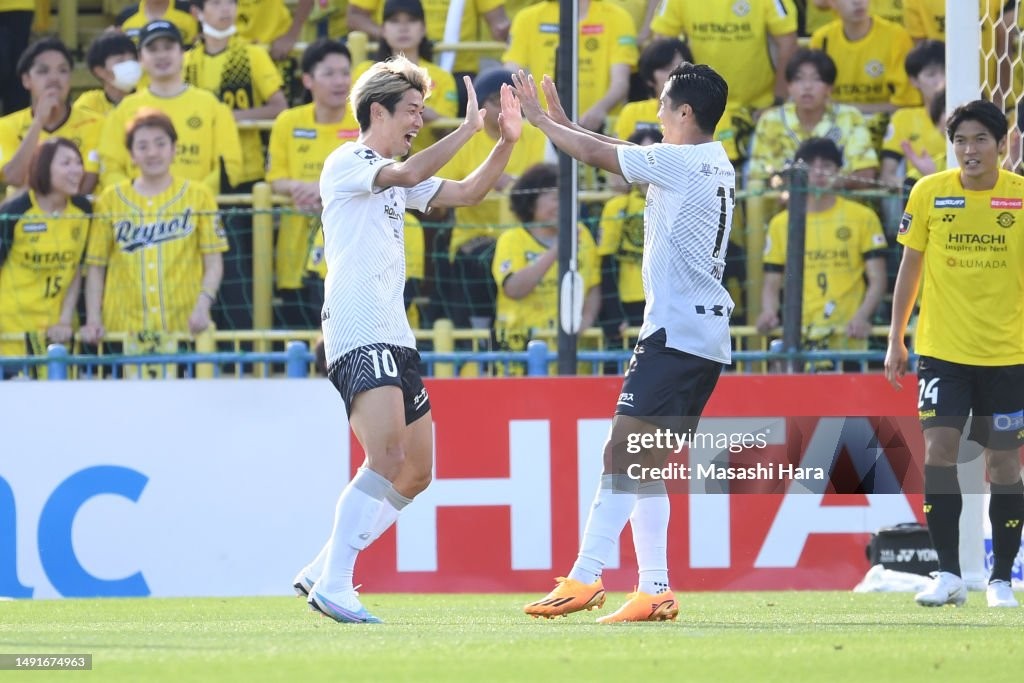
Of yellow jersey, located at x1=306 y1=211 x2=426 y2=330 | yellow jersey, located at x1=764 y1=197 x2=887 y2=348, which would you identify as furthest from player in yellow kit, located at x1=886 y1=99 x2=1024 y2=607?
yellow jersey, located at x1=306 y1=211 x2=426 y2=330

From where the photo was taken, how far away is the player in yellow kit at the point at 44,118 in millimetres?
12141

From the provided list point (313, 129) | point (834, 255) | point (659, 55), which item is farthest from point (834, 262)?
point (313, 129)

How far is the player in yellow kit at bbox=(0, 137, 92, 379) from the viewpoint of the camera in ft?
35.7

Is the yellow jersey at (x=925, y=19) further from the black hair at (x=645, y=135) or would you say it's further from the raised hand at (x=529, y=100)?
the raised hand at (x=529, y=100)

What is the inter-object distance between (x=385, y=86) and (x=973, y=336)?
2746 millimetres

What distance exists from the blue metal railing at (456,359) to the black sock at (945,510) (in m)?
2.18

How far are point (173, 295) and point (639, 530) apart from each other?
4817 millimetres

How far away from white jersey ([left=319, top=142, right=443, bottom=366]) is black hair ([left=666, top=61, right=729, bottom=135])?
1155 mm

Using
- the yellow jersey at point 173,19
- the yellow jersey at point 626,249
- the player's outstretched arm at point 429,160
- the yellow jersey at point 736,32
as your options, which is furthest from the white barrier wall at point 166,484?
the yellow jersey at point 173,19

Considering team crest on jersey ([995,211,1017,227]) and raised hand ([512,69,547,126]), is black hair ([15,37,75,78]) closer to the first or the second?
raised hand ([512,69,547,126])

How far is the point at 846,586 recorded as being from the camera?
9422 millimetres

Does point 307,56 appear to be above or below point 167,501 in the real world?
above

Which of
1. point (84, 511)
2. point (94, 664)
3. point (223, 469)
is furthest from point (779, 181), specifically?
point (94, 664)

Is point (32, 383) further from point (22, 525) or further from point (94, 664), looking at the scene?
point (94, 664)
